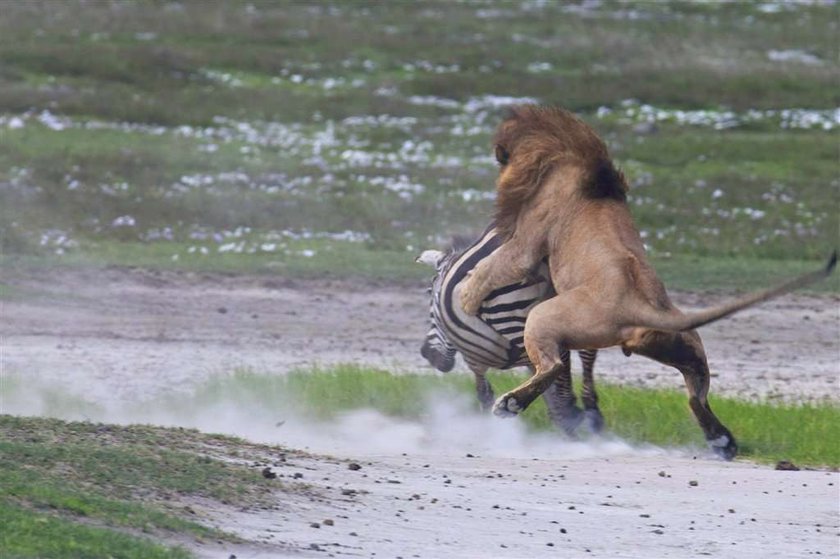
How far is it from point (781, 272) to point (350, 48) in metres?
22.6

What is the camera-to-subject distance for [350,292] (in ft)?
53.5

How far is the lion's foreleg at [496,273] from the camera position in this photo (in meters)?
9.06

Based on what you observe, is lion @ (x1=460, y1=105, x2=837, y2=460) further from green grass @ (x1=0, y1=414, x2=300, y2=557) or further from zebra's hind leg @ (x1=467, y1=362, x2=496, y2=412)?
green grass @ (x1=0, y1=414, x2=300, y2=557)

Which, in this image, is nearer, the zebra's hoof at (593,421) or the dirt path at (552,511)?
the dirt path at (552,511)

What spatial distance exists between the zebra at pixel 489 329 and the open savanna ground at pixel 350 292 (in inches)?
10.0

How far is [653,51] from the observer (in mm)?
40406

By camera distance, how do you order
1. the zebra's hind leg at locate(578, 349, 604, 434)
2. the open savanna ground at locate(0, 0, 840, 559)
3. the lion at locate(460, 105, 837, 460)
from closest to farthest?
the open savanna ground at locate(0, 0, 840, 559), the lion at locate(460, 105, 837, 460), the zebra's hind leg at locate(578, 349, 604, 434)

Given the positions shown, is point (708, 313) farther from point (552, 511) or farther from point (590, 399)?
point (590, 399)

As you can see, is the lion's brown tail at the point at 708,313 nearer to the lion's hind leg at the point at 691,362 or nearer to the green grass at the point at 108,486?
the lion's hind leg at the point at 691,362

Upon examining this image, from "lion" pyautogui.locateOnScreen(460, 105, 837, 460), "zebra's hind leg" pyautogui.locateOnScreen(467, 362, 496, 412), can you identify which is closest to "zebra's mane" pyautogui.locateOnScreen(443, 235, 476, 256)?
"lion" pyautogui.locateOnScreen(460, 105, 837, 460)

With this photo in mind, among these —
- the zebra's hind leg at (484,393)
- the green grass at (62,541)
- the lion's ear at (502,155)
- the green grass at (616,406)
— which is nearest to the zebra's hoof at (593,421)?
the green grass at (616,406)

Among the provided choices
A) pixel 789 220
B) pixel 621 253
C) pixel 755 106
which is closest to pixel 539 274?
pixel 621 253

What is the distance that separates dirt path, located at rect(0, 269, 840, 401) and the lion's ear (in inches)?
138

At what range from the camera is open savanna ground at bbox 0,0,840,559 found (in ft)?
24.6
